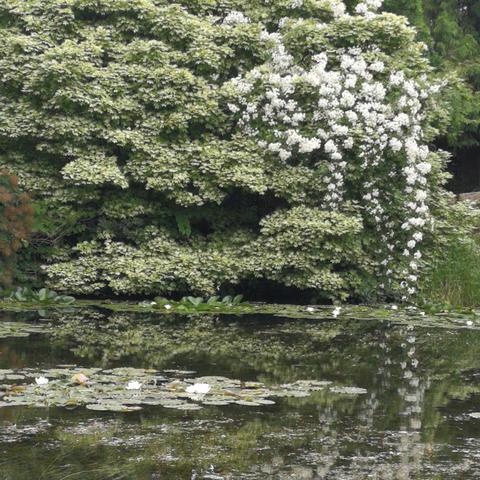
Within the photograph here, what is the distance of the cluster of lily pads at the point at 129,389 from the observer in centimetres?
495

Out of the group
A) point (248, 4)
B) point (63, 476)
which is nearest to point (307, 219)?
point (248, 4)

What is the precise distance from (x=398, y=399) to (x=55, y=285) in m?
6.47

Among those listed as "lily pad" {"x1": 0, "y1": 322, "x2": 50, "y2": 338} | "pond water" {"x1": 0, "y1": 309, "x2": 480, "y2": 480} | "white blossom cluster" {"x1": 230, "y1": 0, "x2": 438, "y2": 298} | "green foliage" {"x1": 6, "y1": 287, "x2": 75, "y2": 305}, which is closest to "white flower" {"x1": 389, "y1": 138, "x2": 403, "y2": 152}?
"white blossom cluster" {"x1": 230, "y1": 0, "x2": 438, "y2": 298}

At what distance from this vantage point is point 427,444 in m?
4.32

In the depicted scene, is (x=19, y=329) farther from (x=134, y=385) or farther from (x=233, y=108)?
(x=233, y=108)

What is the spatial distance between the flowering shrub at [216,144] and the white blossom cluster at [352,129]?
28mm

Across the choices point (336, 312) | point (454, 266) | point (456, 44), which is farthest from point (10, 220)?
point (456, 44)

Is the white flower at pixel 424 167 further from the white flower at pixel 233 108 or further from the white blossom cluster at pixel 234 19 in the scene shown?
the white blossom cluster at pixel 234 19

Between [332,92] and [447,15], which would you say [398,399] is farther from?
[447,15]

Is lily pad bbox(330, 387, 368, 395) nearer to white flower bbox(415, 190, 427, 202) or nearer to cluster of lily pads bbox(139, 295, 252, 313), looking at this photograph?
cluster of lily pads bbox(139, 295, 252, 313)

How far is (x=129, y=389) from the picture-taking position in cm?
530

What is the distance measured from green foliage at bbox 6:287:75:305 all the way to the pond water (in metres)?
1.33

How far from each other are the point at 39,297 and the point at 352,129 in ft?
15.3

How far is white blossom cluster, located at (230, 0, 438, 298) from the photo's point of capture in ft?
38.8
